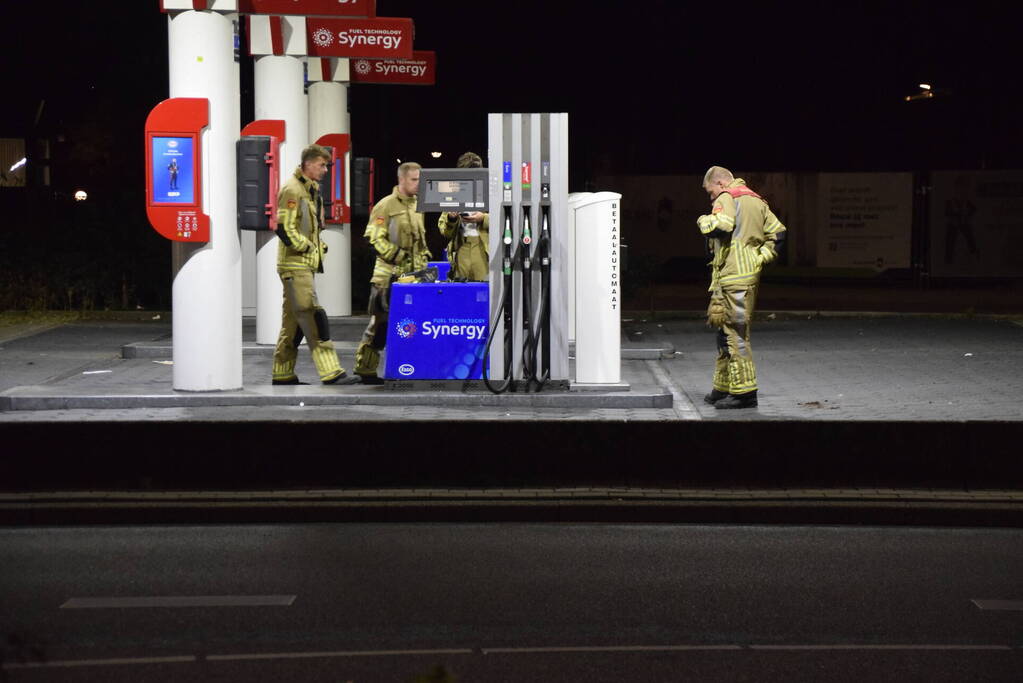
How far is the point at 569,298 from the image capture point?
14.2 metres

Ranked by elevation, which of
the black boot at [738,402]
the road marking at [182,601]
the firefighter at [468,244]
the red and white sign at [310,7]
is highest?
the red and white sign at [310,7]

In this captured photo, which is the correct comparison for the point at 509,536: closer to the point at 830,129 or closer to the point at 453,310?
the point at 453,310

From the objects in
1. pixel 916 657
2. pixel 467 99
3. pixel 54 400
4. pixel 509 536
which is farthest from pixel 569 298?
pixel 467 99

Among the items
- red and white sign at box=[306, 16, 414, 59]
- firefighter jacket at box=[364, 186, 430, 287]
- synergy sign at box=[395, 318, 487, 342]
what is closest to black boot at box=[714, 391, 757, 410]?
synergy sign at box=[395, 318, 487, 342]

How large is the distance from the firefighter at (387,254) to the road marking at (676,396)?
2504 millimetres

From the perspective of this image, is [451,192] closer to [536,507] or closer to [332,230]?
[536,507]

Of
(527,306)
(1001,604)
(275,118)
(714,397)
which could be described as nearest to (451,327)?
(527,306)

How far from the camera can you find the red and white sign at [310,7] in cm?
1358

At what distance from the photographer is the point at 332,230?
21641 mm

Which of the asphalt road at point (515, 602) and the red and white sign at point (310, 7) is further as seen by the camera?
the red and white sign at point (310, 7)

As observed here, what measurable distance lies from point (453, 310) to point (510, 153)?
1.40 meters

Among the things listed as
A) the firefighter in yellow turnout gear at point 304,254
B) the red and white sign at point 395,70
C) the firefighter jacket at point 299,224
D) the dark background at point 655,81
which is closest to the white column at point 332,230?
the red and white sign at point 395,70

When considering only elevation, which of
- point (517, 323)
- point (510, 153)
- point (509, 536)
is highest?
point (510, 153)

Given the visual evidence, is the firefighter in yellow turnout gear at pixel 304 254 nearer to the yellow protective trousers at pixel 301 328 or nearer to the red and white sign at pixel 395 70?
the yellow protective trousers at pixel 301 328
